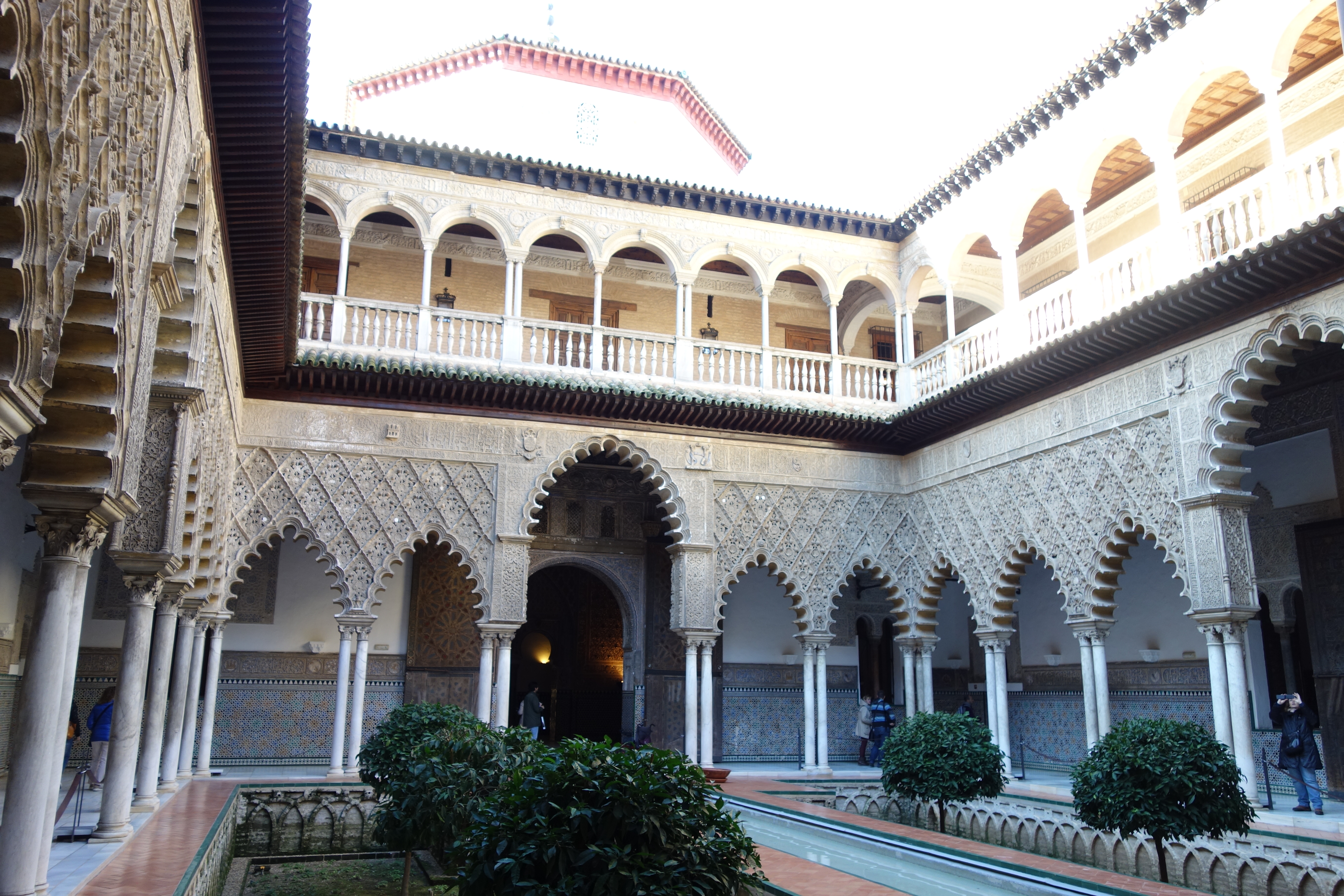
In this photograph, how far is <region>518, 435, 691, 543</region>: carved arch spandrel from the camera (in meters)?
11.1

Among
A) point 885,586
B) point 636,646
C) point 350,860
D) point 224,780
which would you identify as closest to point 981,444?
point 885,586

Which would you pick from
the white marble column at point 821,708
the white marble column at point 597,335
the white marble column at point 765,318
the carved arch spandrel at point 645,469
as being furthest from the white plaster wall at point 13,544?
the white marble column at point 821,708

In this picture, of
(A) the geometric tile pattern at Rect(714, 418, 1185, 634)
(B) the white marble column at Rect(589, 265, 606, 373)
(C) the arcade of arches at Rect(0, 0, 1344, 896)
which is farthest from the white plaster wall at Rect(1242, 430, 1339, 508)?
(B) the white marble column at Rect(589, 265, 606, 373)

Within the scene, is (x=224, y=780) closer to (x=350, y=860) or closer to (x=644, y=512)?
(x=350, y=860)

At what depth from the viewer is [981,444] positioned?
10.9 m

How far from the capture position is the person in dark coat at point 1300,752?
7789 millimetres

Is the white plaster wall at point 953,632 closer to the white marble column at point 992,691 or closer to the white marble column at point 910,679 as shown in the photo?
the white marble column at point 910,679

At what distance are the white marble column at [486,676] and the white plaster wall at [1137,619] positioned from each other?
240 inches

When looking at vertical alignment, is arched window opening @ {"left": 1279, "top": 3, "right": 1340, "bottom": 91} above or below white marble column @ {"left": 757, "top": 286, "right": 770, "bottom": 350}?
above

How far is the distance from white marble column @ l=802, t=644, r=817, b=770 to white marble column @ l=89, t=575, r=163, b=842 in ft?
23.8

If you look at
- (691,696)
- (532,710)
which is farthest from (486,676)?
(691,696)

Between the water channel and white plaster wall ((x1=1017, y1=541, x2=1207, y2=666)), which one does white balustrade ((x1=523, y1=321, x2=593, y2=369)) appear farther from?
white plaster wall ((x1=1017, y1=541, x2=1207, y2=666))

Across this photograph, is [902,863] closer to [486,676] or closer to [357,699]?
[486,676]

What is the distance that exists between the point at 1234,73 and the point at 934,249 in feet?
12.0
